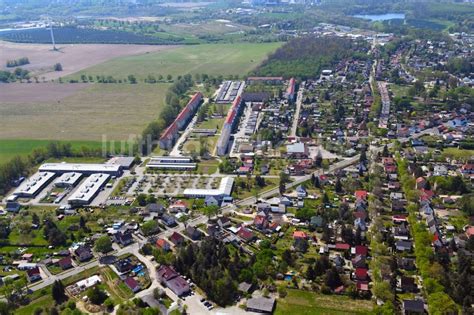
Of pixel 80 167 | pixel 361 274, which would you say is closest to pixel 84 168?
pixel 80 167

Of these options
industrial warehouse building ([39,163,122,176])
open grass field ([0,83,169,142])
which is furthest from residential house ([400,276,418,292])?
open grass field ([0,83,169,142])

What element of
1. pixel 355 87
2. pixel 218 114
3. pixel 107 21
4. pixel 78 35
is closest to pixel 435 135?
pixel 355 87

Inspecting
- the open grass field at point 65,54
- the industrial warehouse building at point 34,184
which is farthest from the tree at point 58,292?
the open grass field at point 65,54

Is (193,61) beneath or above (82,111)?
above

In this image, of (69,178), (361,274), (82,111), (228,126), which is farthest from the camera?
(82,111)

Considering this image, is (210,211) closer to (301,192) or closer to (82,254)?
(301,192)

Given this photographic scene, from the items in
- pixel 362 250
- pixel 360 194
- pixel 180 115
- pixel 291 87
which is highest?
pixel 291 87

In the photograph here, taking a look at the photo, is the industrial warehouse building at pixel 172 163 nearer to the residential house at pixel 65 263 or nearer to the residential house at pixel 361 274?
the residential house at pixel 65 263
